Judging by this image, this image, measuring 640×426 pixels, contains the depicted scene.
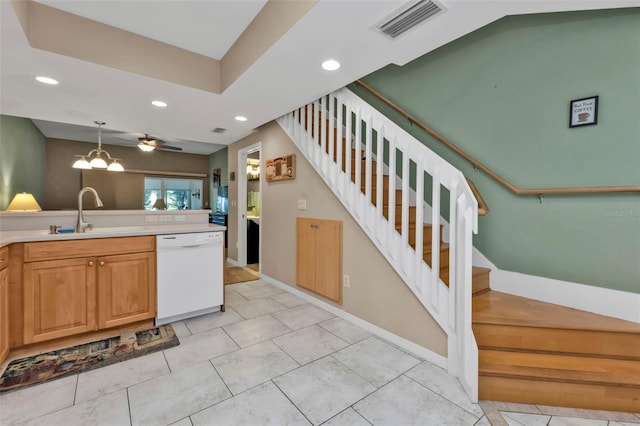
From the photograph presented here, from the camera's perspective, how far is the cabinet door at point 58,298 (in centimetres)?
216

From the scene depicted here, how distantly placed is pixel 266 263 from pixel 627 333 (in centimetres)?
375

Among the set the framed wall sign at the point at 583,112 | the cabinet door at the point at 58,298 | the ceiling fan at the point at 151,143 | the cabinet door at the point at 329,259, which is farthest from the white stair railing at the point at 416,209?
the ceiling fan at the point at 151,143

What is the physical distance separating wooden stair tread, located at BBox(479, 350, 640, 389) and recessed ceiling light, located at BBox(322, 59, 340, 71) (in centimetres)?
242

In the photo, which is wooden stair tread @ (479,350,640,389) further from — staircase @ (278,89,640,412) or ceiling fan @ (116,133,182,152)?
ceiling fan @ (116,133,182,152)

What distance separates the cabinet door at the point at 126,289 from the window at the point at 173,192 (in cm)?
584

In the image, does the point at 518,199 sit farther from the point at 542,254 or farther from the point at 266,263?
the point at 266,263

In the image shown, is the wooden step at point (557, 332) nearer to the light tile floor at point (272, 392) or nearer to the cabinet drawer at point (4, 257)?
the light tile floor at point (272, 392)

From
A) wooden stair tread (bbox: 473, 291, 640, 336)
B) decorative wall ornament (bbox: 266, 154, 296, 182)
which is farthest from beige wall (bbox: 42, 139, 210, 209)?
wooden stair tread (bbox: 473, 291, 640, 336)

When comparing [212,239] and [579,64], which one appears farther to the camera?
[212,239]

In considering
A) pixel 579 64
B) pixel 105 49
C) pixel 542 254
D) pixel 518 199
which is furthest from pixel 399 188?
pixel 105 49

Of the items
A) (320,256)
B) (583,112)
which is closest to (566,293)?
(583,112)

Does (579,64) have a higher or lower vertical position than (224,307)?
higher

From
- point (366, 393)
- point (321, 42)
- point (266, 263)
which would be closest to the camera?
point (366, 393)

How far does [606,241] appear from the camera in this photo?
2.07 metres
